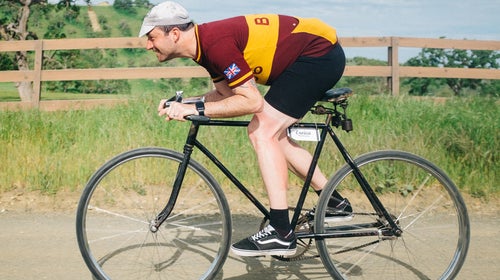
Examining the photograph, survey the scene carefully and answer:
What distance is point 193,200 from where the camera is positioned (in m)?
5.24

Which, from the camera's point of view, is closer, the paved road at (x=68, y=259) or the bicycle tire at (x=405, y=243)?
the bicycle tire at (x=405, y=243)

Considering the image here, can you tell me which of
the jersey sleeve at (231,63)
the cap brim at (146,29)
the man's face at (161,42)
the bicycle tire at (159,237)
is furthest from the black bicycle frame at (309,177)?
the cap brim at (146,29)

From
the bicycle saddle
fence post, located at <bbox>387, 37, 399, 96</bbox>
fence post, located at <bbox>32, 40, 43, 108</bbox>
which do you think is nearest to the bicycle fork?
the bicycle saddle

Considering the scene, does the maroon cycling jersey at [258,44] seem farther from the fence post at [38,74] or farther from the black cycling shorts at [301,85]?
the fence post at [38,74]

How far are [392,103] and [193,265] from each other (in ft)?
21.4

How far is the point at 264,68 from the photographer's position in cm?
357

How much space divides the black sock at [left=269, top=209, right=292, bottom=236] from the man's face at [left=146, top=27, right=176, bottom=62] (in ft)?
3.77

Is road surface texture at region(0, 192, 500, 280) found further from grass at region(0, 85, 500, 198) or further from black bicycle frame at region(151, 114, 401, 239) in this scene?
black bicycle frame at region(151, 114, 401, 239)

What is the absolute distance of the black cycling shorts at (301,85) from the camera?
3570mm

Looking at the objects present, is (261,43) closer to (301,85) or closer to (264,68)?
(264,68)

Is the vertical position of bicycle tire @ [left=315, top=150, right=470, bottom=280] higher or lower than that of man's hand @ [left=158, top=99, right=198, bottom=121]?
lower

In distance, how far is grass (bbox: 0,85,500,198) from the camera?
6117 mm

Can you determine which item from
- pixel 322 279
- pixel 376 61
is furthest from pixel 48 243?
pixel 376 61

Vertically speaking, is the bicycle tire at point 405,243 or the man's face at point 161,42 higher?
the man's face at point 161,42
